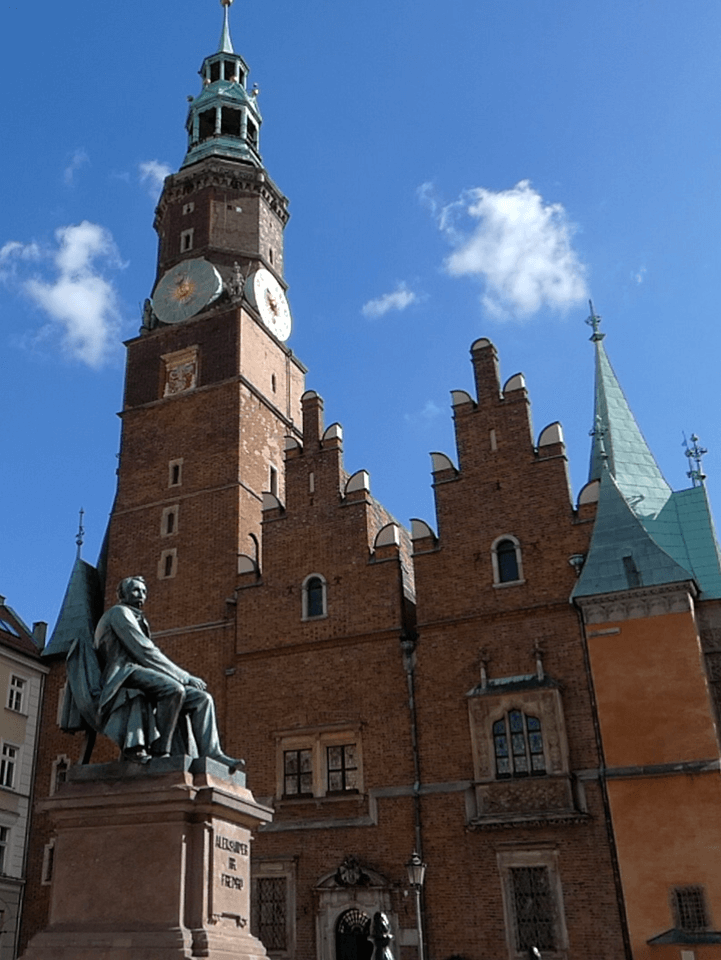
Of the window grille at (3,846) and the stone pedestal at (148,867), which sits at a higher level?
the window grille at (3,846)

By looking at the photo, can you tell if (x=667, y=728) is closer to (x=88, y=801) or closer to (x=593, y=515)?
(x=593, y=515)

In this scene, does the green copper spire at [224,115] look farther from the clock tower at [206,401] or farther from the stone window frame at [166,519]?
the stone window frame at [166,519]

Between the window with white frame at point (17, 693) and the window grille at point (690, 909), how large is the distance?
714 inches

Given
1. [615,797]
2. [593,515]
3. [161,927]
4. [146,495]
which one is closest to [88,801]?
[161,927]

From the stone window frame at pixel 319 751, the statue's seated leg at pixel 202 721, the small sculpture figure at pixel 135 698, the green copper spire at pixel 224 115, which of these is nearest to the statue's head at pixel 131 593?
the small sculpture figure at pixel 135 698

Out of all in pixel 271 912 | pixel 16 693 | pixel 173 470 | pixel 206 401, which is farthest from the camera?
pixel 206 401

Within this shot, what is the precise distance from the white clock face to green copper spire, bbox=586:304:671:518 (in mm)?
11160

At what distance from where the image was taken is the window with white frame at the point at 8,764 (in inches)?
1069

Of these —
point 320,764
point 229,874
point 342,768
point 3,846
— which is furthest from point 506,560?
point 229,874

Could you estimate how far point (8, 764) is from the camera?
27.4 metres

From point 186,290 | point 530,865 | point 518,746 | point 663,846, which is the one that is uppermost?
point 186,290

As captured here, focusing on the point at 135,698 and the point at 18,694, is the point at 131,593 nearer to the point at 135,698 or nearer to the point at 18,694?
the point at 135,698

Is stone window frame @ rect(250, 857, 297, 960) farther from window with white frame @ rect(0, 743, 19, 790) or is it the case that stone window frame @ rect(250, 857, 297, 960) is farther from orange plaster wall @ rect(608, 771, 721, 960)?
window with white frame @ rect(0, 743, 19, 790)

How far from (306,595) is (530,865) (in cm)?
865
